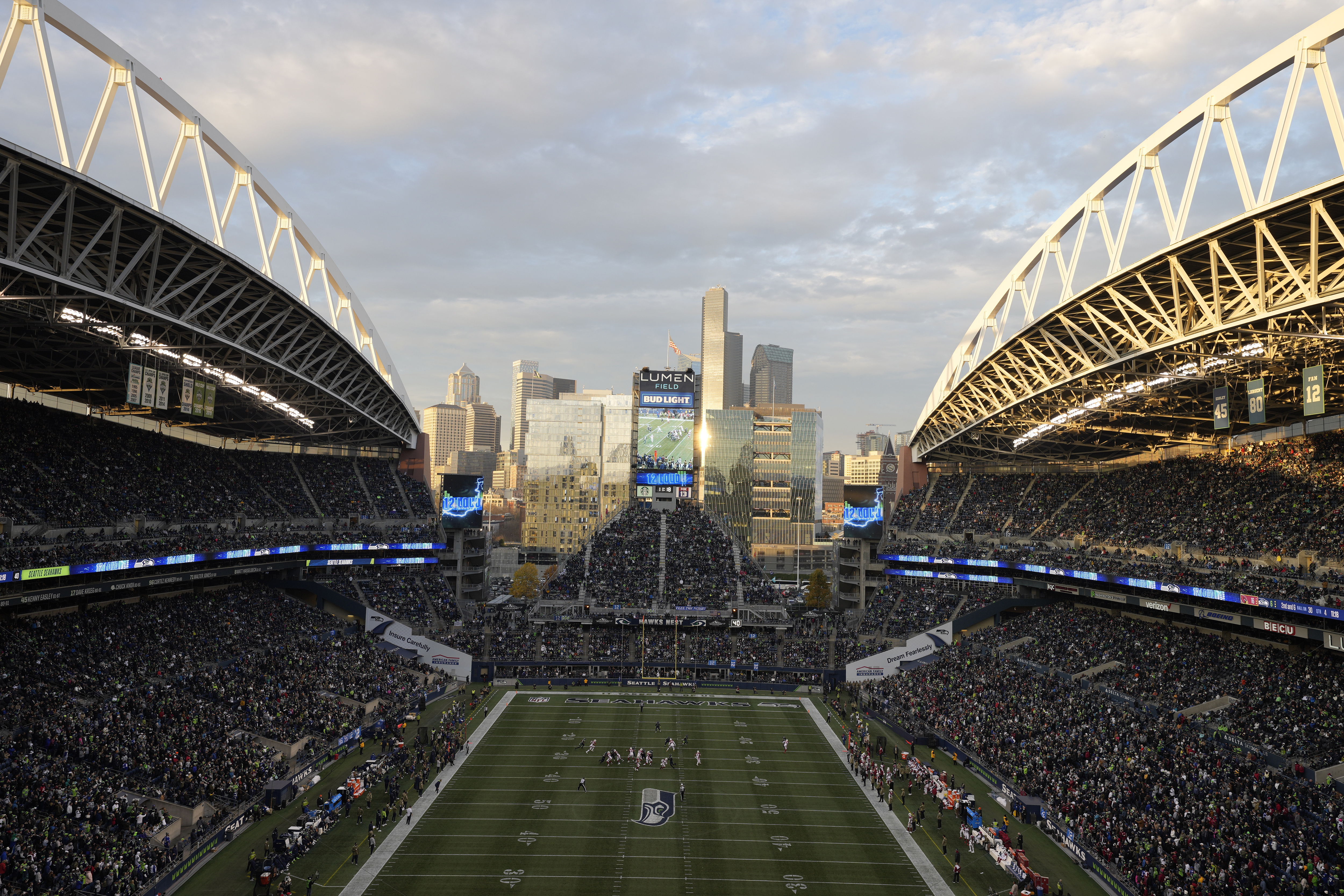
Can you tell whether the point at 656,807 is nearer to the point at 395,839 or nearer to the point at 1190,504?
the point at 395,839

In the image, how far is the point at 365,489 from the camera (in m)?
A: 65.4

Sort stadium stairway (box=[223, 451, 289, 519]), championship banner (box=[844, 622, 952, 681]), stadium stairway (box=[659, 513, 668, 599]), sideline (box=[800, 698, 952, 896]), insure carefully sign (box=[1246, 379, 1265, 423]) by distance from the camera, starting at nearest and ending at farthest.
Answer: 1. sideline (box=[800, 698, 952, 896])
2. insure carefully sign (box=[1246, 379, 1265, 423])
3. championship banner (box=[844, 622, 952, 681])
4. stadium stairway (box=[223, 451, 289, 519])
5. stadium stairway (box=[659, 513, 668, 599])

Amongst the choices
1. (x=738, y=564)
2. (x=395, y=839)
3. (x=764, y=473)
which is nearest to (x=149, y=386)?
(x=395, y=839)

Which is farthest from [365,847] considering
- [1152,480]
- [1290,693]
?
[1152,480]

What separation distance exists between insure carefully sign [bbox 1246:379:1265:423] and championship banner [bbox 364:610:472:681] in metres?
42.4

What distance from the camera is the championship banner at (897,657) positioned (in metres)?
50.7

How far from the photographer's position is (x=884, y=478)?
189375mm

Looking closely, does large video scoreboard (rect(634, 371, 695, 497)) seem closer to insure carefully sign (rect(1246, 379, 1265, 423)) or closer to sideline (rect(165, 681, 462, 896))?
sideline (rect(165, 681, 462, 896))

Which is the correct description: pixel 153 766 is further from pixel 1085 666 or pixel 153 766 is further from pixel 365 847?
pixel 1085 666

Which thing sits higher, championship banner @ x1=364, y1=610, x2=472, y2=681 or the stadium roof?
the stadium roof

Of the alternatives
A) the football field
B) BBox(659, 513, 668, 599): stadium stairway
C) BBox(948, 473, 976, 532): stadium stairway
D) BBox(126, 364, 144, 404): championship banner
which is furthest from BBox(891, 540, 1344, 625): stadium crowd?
BBox(126, 364, 144, 404): championship banner

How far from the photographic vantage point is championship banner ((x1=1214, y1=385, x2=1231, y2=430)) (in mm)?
35094

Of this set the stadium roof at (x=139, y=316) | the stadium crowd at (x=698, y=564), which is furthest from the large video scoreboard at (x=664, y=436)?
the stadium roof at (x=139, y=316)

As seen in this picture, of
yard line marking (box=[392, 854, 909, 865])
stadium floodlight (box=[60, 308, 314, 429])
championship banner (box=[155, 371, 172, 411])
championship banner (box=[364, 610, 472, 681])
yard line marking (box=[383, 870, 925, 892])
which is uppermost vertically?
stadium floodlight (box=[60, 308, 314, 429])
